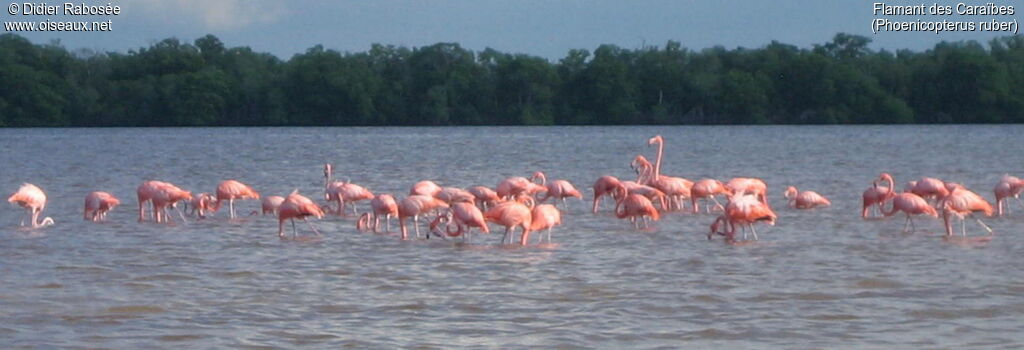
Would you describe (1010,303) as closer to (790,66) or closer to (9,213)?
(9,213)

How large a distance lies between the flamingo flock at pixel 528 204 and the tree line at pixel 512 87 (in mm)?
59002

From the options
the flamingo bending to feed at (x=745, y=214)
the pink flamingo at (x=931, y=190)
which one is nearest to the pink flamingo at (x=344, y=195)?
the flamingo bending to feed at (x=745, y=214)

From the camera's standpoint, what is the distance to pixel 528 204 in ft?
45.4

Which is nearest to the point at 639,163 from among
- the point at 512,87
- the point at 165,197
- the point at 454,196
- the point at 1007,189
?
the point at 454,196

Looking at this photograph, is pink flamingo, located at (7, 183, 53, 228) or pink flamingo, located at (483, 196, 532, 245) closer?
pink flamingo, located at (483, 196, 532, 245)

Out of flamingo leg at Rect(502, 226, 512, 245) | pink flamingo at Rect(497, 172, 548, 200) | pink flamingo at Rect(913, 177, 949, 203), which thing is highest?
pink flamingo at Rect(497, 172, 548, 200)

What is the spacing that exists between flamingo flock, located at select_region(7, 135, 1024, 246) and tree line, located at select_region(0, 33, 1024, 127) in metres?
59.0

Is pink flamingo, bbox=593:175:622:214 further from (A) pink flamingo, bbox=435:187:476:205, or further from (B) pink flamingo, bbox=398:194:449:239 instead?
(B) pink flamingo, bbox=398:194:449:239

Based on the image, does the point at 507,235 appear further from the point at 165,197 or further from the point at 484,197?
the point at 165,197

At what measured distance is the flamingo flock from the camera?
12273 mm

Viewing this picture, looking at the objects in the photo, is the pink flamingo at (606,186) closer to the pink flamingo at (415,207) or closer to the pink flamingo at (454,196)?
the pink flamingo at (454,196)

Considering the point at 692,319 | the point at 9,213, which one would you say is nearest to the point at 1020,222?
the point at 692,319

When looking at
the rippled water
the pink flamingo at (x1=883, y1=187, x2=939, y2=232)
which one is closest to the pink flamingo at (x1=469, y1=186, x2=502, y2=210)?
the rippled water

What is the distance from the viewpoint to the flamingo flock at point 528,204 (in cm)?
1227
